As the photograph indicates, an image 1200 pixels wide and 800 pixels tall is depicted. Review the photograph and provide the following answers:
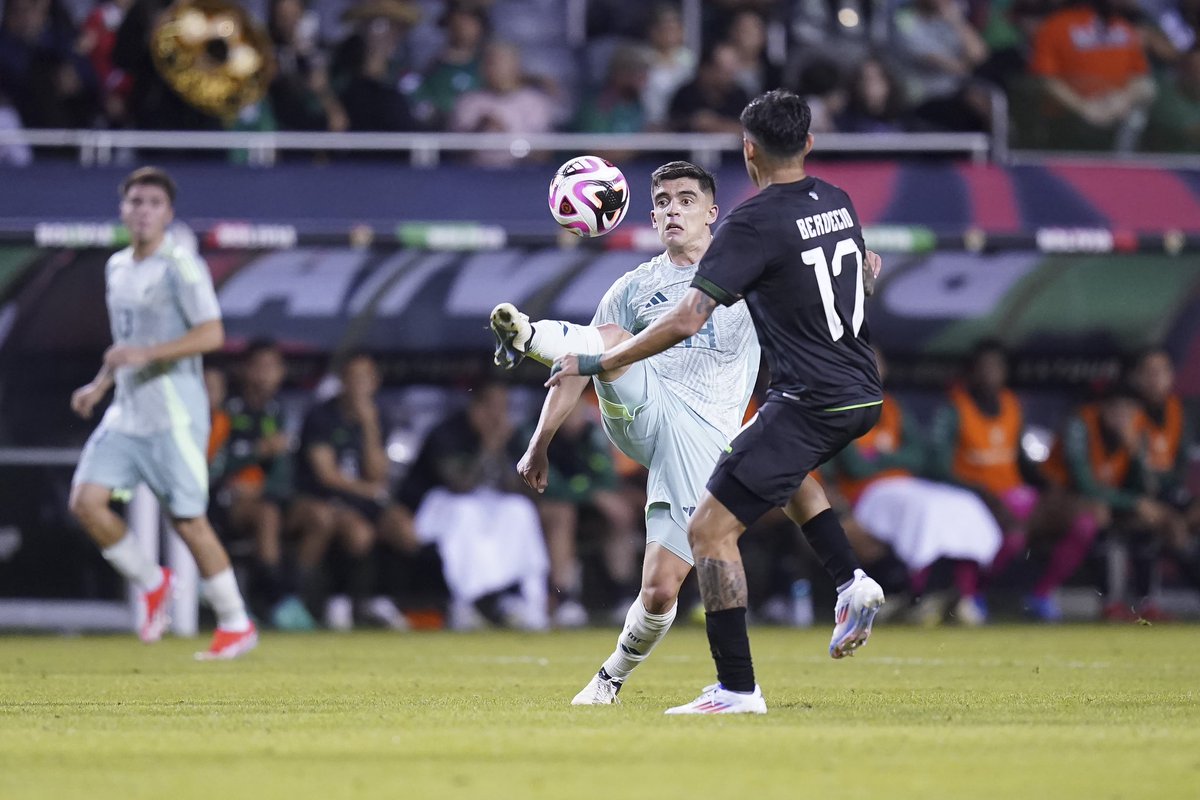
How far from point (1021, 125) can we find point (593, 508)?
4133 mm

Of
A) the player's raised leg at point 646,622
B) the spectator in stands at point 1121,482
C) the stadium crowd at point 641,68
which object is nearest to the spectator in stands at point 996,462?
the spectator in stands at point 1121,482

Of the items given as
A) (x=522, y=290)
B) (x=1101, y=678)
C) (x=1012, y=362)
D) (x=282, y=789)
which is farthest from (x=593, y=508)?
(x=282, y=789)

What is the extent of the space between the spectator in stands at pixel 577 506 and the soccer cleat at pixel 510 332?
7.01 metres

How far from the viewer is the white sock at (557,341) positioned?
6660mm

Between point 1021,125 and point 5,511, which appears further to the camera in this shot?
point 1021,125

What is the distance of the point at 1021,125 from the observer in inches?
561

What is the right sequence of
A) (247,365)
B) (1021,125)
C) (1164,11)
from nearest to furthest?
(247,365)
(1021,125)
(1164,11)

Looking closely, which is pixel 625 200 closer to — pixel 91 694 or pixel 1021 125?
pixel 91 694

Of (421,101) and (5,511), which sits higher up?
(421,101)

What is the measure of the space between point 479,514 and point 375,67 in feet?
10.9

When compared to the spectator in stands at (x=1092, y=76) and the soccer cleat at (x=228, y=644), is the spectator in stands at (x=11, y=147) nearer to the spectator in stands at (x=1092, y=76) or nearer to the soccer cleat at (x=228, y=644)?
the soccer cleat at (x=228, y=644)

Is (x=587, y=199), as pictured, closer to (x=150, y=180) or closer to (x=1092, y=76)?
(x=150, y=180)

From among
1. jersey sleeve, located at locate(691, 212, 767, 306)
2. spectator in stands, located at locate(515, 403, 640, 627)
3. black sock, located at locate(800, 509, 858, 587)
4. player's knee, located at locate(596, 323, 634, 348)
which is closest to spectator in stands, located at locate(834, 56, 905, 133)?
spectator in stands, located at locate(515, 403, 640, 627)

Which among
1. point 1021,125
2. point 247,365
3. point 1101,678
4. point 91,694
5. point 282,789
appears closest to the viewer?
point 282,789
